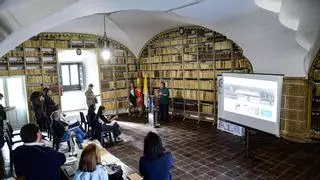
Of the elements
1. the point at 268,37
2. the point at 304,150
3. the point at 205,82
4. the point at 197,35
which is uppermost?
the point at 197,35

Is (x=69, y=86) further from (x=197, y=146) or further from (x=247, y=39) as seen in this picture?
(x=247, y=39)

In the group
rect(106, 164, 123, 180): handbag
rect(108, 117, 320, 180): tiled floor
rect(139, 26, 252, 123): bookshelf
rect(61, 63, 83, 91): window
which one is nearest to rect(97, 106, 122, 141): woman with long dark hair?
rect(108, 117, 320, 180): tiled floor

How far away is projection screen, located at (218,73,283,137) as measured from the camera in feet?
14.7

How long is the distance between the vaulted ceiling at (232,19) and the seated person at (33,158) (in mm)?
1777

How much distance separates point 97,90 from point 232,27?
6673mm

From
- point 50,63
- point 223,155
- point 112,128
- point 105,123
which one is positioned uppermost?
point 50,63

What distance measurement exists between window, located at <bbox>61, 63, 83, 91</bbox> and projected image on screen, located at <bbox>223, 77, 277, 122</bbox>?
326 inches

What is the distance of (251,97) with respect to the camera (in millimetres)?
4980

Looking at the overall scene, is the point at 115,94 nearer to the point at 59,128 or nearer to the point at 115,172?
the point at 59,128

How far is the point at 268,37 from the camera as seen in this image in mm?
5535

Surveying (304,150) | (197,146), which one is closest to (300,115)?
(304,150)

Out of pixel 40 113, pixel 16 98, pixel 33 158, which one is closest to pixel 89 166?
pixel 33 158

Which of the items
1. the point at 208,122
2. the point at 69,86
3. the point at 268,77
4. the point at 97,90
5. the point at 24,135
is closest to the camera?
the point at 24,135

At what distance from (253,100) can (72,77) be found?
30.9 feet
